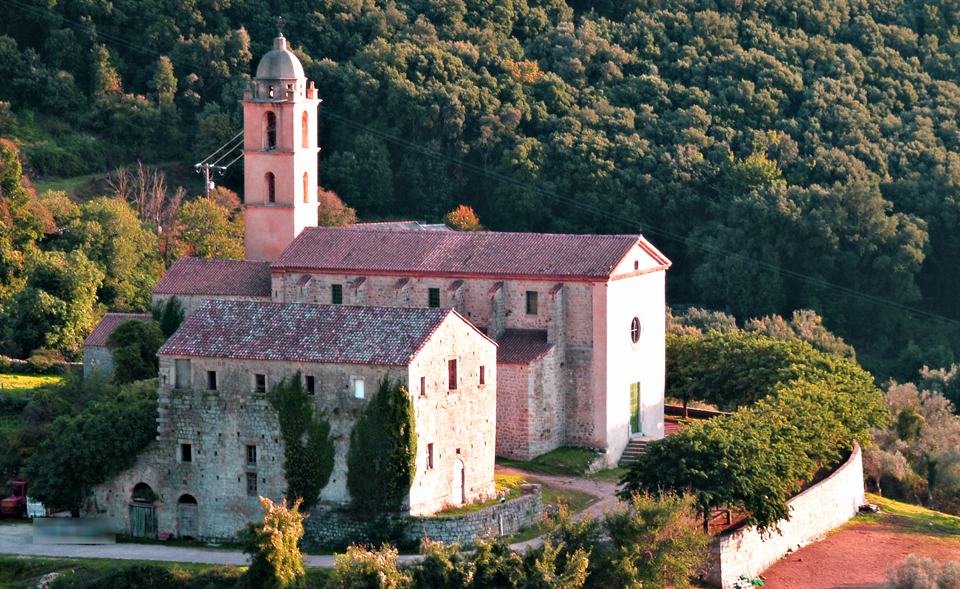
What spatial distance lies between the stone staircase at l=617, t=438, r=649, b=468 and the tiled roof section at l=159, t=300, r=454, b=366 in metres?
11.1

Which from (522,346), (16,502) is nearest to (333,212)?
(522,346)

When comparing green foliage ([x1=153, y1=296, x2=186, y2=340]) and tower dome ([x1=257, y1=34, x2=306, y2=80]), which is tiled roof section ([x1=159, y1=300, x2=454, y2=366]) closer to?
green foliage ([x1=153, y1=296, x2=186, y2=340])

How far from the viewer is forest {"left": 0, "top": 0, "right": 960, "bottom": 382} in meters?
80.9

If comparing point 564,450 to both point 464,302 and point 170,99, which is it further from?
point 170,99

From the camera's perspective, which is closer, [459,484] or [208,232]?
[459,484]

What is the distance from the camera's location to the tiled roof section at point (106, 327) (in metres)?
54.3

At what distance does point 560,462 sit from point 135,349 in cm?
1479

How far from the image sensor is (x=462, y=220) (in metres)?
83.0

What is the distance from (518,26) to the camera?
99812mm

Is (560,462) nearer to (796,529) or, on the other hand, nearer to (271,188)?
(796,529)

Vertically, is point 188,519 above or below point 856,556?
above

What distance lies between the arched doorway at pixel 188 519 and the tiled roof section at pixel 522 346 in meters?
11.3

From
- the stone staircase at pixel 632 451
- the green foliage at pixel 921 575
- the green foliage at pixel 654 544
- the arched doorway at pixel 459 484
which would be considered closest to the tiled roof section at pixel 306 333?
the arched doorway at pixel 459 484

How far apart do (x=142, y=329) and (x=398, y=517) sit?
15.4 m
